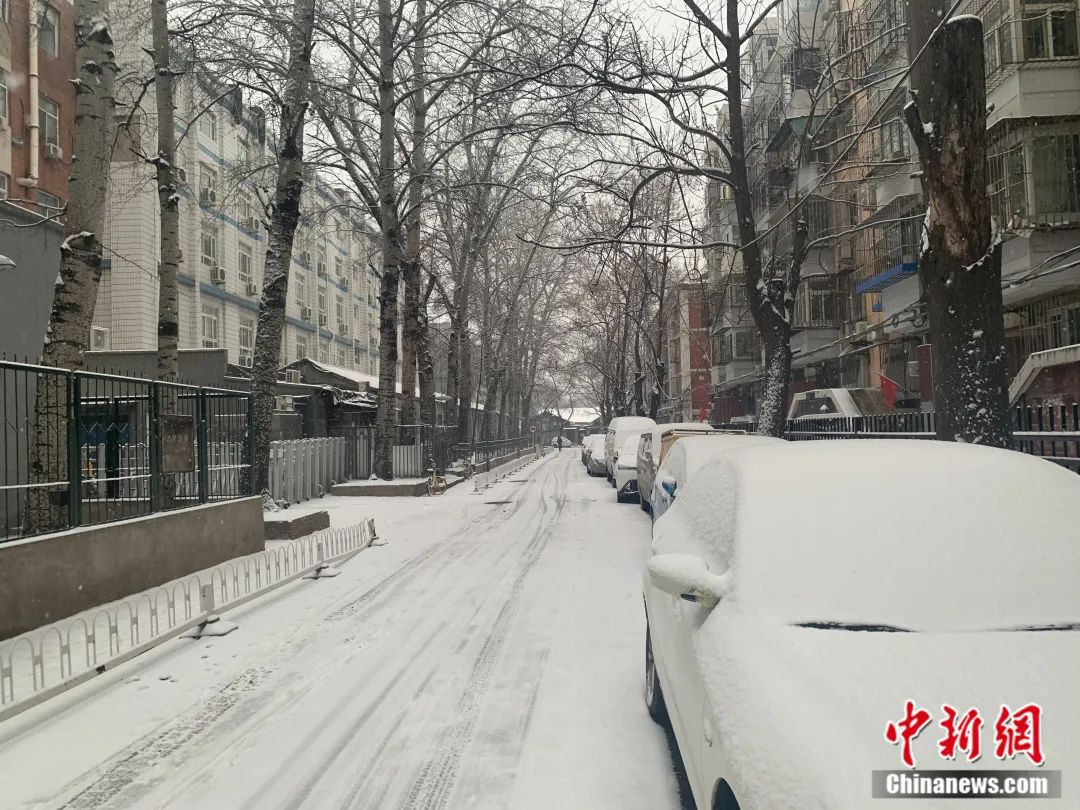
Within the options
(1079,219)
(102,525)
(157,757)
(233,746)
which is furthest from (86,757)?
(1079,219)

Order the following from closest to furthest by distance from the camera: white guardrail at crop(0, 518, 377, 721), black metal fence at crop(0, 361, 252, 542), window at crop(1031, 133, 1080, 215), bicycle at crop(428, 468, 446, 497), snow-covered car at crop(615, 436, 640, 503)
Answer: white guardrail at crop(0, 518, 377, 721) < black metal fence at crop(0, 361, 252, 542) < window at crop(1031, 133, 1080, 215) < snow-covered car at crop(615, 436, 640, 503) < bicycle at crop(428, 468, 446, 497)

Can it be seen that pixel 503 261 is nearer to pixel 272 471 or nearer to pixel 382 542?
pixel 272 471

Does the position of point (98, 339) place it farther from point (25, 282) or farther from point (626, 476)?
point (626, 476)

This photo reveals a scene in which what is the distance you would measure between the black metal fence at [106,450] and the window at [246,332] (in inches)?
1171

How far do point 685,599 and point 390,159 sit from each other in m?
18.6

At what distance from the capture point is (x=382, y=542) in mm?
12266

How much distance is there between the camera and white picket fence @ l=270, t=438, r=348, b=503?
17.0m

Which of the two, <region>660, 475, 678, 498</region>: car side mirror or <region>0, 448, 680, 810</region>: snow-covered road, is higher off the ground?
<region>660, 475, 678, 498</region>: car side mirror

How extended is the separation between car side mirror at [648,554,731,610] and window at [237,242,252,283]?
39459 mm

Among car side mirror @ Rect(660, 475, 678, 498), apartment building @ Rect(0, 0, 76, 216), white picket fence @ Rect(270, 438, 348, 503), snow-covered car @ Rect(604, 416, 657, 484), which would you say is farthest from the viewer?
apartment building @ Rect(0, 0, 76, 216)

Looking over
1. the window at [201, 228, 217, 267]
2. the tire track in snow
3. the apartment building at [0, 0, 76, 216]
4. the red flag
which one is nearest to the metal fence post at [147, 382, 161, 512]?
the tire track in snow

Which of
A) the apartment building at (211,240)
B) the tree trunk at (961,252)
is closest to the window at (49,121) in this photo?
the apartment building at (211,240)
